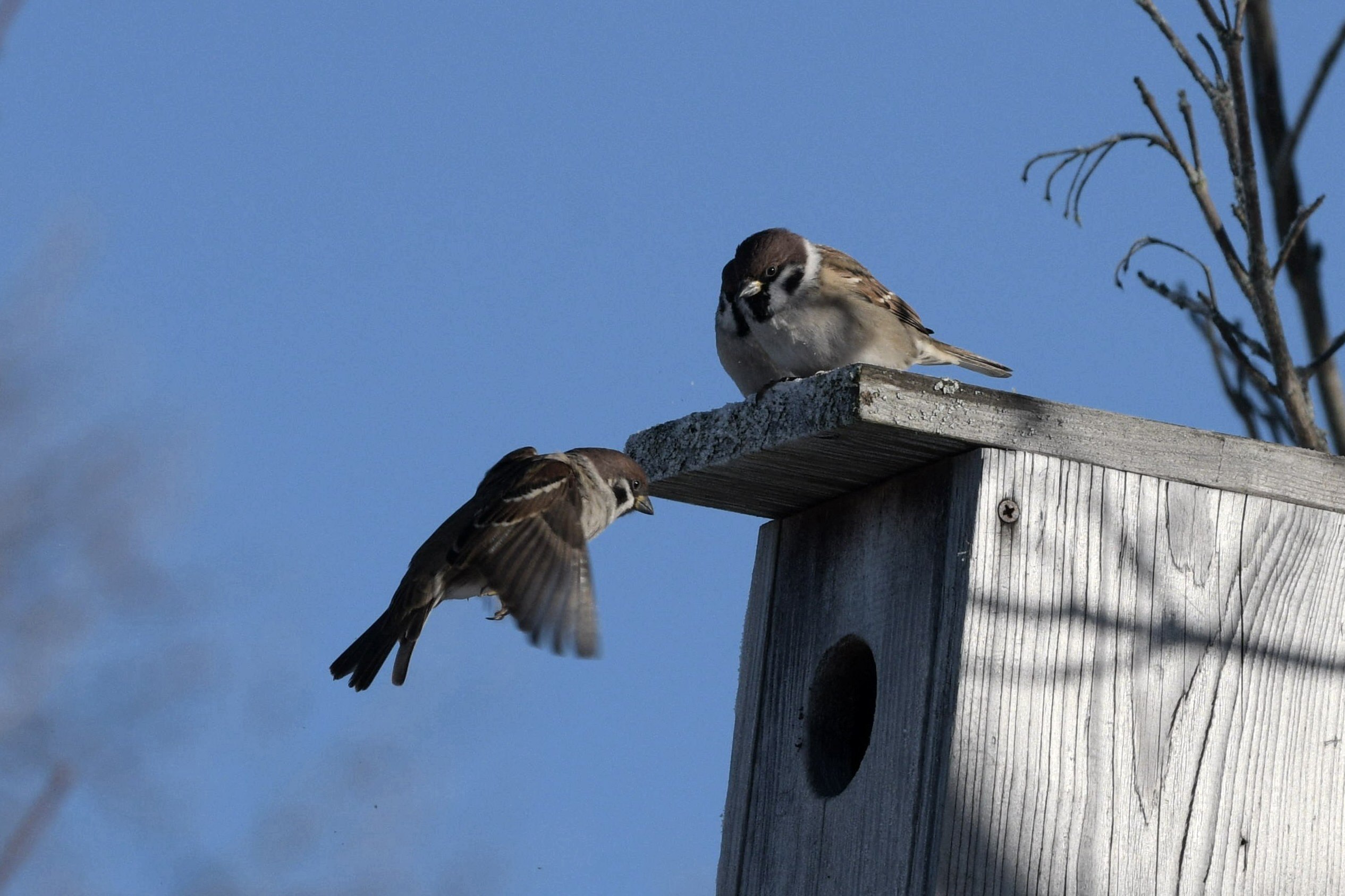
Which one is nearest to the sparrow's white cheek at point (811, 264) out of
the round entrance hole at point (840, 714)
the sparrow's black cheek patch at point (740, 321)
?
the sparrow's black cheek patch at point (740, 321)

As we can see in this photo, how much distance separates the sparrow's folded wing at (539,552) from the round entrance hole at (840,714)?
1.33 feet

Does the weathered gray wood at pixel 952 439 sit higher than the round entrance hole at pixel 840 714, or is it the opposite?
the weathered gray wood at pixel 952 439

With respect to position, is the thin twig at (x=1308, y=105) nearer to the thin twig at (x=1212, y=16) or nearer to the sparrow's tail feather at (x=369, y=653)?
the thin twig at (x=1212, y=16)

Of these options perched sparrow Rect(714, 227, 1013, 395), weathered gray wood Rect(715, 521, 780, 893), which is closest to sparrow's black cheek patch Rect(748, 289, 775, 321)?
perched sparrow Rect(714, 227, 1013, 395)

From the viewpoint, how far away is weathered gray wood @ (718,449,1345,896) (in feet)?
8.59

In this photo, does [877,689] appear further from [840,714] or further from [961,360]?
[961,360]

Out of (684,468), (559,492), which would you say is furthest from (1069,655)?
(559,492)

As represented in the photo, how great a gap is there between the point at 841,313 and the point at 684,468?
2.68 ft

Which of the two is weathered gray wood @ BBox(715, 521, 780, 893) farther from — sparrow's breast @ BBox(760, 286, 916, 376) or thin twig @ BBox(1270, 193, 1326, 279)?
thin twig @ BBox(1270, 193, 1326, 279)

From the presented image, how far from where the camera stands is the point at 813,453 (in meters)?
2.87

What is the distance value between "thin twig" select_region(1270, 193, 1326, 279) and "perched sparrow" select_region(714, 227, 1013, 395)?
0.88 metres

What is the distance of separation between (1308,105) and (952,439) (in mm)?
1247

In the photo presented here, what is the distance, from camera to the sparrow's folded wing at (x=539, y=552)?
329 cm

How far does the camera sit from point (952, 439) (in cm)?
272
